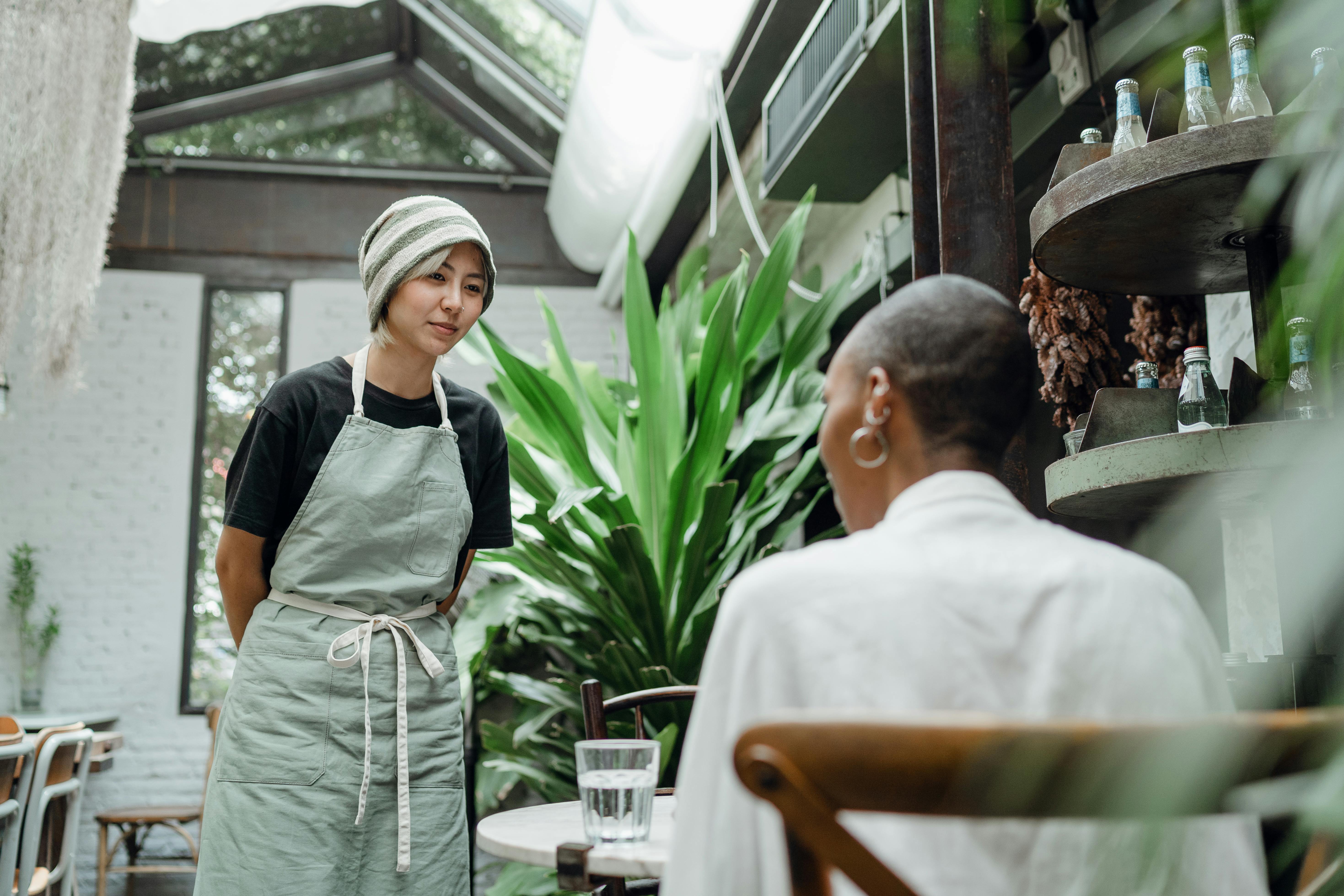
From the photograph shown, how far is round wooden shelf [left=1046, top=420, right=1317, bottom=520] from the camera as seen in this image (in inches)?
45.1

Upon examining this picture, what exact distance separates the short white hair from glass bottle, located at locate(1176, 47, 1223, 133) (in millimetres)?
964

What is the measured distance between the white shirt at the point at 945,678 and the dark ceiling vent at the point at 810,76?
1.91m

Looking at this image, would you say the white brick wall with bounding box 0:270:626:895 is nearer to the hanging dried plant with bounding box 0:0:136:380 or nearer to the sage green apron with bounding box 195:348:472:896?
the hanging dried plant with bounding box 0:0:136:380

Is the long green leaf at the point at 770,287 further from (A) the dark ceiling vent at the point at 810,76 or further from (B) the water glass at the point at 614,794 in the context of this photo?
(B) the water glass at the point at 614,794

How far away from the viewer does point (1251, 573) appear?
1.95 metres

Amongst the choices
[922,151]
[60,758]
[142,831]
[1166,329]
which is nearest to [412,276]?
[922,151]

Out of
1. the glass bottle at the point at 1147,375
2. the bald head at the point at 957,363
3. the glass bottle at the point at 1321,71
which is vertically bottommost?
the bald head at the point at 957,363

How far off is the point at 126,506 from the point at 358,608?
4600 mm

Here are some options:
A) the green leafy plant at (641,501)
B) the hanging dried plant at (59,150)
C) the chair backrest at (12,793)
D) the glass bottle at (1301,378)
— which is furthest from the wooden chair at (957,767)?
the hanging dried plant at (59,150)

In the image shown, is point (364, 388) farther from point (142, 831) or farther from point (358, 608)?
point (142, 831)

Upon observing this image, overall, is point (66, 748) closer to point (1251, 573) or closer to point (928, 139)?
point (928, 139)

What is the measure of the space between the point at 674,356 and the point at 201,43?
3.69 metres

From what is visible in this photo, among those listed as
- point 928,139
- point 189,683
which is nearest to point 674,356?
point 928,139

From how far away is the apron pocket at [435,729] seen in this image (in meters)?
1.44
